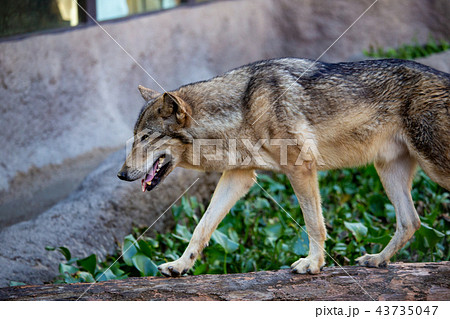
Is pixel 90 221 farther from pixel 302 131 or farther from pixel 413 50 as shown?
pixel 413 50

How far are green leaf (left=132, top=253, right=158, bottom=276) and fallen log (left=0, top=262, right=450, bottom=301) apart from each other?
0.77 metres

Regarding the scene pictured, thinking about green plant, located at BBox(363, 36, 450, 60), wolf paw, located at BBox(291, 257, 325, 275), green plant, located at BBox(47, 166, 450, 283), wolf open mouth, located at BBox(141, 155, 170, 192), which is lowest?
green plant, located at BBox(47, 166, 450, 283)

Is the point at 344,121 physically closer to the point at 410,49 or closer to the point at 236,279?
the point at 236,279

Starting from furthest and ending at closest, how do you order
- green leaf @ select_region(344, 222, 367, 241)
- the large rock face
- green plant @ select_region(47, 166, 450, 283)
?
1. the large rock face
2. green leaf @ select_region(344, 222, 367, 241)
3. green plant @ select_region(47, 166, 450, 283)

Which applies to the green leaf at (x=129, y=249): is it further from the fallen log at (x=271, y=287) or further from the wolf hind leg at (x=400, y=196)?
the wolf hind leg at (x=400, y=196)

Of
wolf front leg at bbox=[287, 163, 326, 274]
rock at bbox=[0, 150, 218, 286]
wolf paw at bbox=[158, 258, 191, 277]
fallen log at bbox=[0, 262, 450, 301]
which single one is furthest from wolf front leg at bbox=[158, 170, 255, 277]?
rock at bbox=[0, 150, 218, 286]

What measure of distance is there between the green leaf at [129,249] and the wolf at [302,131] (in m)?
0.98

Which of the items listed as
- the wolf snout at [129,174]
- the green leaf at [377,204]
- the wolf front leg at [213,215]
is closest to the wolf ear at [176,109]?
the wolf snout at [129,174]

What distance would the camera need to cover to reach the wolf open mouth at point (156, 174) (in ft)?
14.4

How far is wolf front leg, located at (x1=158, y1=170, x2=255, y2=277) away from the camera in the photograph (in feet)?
14.0

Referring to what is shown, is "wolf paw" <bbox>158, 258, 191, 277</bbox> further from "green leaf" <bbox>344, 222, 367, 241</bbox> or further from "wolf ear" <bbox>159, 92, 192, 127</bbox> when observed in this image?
"green leaf" <bbox>344, 222, 367, 241</bbox>

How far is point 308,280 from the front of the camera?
13.3 ft

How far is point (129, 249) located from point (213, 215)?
46.9 inches

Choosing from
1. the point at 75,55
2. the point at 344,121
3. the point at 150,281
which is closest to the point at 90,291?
the point at 150,281
